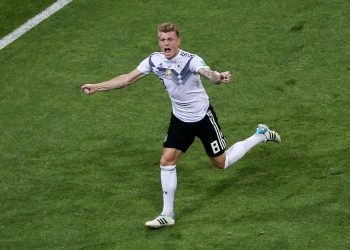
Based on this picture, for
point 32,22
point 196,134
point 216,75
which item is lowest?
point 196,134

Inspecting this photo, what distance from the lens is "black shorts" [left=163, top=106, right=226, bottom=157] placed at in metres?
→ 11.6

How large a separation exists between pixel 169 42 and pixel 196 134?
49.3 inches

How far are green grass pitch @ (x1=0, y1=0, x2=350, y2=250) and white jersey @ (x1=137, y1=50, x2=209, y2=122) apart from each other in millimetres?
1188

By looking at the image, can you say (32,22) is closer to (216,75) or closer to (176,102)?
(176,102)

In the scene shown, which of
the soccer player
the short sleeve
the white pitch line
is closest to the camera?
the short sleeve

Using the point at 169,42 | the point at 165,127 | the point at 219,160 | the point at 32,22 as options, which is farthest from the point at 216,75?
the point at 32,22

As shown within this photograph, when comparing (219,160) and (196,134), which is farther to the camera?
(219,160)

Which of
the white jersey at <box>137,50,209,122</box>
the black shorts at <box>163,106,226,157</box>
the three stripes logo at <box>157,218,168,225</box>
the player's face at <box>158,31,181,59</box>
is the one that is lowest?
the three stripes logo at <box>157,218,168,225</box>

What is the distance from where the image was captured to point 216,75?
10539mm

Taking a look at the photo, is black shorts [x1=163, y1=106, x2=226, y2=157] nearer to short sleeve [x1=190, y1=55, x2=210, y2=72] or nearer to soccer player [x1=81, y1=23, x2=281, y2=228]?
soccer player [x1=81, y1=23, x2=281, y2=228]

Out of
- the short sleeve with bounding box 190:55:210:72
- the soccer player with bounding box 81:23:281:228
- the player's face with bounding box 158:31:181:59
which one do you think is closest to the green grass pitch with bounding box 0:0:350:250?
the soccer player with bounding box 81:23:281:228

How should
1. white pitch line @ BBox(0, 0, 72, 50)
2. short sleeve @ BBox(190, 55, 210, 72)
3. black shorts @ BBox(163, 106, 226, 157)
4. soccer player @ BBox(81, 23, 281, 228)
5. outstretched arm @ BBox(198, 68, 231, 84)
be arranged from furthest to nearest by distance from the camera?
white pitch line @ BBox(0, 0, 72, 50)
black shorts @ BBox(163, 106, 226, 157)
soccer player @ BBox(81, 23, 281, 228)
short sleeve @ BBox(190, 55, 210, 72)
outstretched arm @ BBox(198, 68, 231, 84)

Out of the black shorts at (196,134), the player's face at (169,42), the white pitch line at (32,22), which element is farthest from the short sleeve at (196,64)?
the white pitch line at (32,22)

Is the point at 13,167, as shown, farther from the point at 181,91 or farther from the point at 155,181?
the point at 181,91
